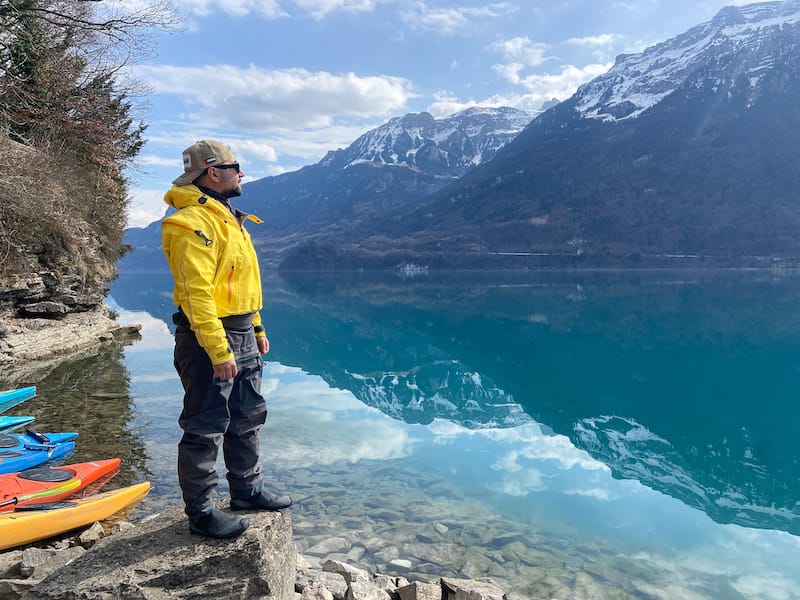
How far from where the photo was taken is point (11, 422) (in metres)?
12.0

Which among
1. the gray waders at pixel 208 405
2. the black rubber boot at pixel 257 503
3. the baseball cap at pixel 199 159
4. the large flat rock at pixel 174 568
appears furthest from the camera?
the black rubber boot at pixel 257 503

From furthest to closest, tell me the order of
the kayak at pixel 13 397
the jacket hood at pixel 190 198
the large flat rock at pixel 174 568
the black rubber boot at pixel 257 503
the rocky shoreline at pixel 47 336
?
the rocky shoreline at pixel 47 336 < the kayak at pixel 13 397 < the black rubber boot at pixel 257 503 < the jacket hood at pixel 190 198 < the large flat rock at pixel 174 568

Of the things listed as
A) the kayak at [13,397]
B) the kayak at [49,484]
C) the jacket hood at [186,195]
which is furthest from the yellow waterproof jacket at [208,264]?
the kayak at [13,397]

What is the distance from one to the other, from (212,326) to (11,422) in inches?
429

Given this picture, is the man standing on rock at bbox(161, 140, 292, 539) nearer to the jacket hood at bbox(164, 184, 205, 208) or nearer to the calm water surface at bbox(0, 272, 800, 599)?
the jacket hood at bbox(164, 184, 205, 208)

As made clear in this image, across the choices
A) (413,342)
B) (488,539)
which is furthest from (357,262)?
(488,539)

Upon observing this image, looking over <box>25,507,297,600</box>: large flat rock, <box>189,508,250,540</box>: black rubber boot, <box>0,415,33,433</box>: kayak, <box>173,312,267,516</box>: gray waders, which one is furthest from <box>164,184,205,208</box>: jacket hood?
<box>0,415,33,433</box>: kayak

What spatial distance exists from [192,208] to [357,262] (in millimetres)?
173642

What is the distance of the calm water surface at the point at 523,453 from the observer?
346 inches

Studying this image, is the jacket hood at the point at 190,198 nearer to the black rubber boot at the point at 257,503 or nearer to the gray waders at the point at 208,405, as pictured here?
the gray waders at the point at 208,405

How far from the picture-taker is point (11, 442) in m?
9.29

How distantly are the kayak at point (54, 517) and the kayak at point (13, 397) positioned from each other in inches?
307

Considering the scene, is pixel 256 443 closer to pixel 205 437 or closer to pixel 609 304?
pixel 205 437

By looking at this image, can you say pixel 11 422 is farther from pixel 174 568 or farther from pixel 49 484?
pixel 174 568
